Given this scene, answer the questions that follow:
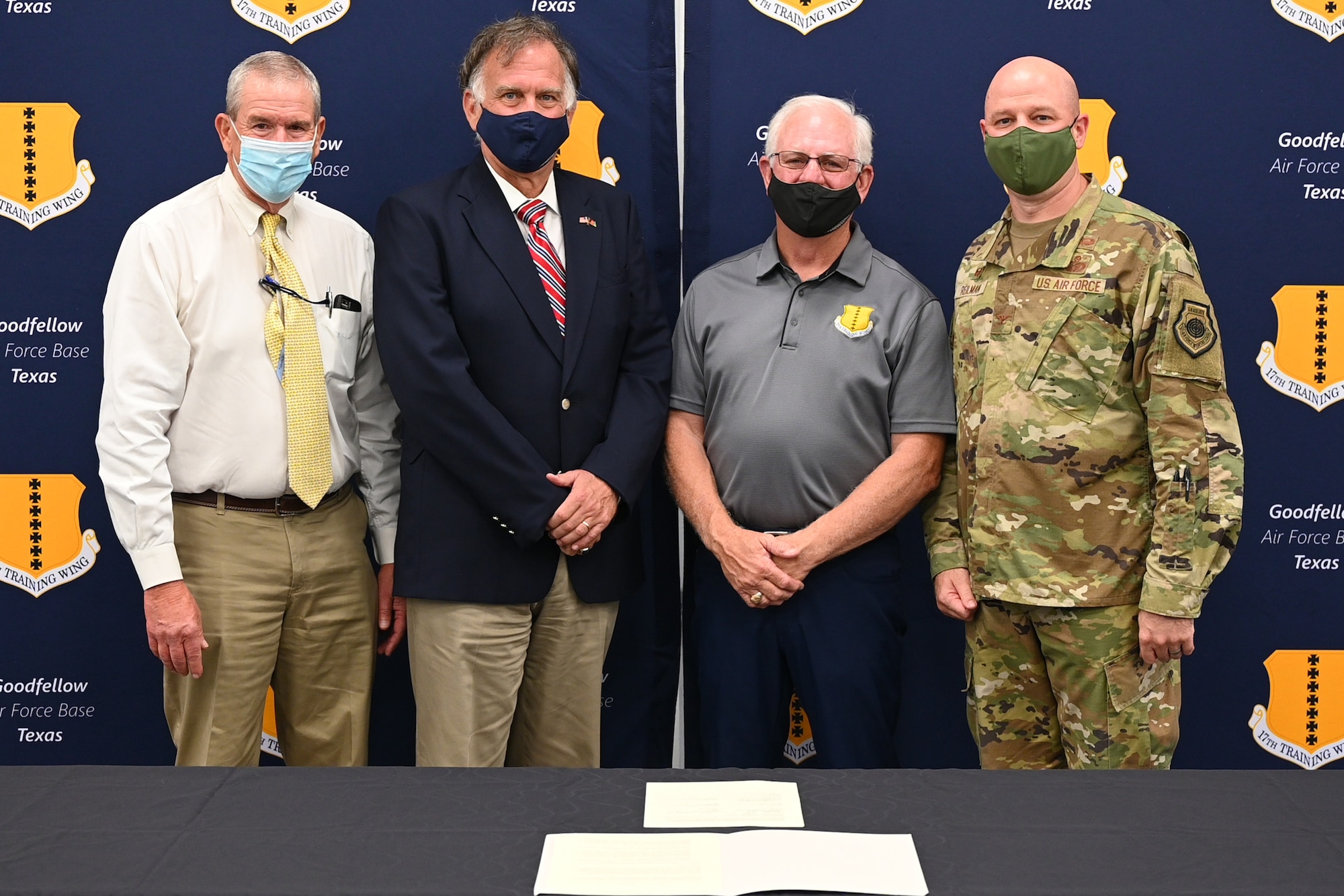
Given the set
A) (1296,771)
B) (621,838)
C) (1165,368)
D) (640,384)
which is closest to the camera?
(621,838)

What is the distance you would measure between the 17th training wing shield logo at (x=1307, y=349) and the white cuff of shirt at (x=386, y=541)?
207 cm

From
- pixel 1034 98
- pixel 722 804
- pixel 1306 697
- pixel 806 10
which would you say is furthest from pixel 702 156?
pixel 1306 697

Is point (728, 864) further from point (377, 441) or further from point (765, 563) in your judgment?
point (377, 441)

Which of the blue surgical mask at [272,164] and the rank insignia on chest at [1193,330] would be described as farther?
the blue surgical mask at [272,164]

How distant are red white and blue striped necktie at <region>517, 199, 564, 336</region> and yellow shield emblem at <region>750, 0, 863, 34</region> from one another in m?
0.81

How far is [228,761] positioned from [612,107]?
1679 millimetres

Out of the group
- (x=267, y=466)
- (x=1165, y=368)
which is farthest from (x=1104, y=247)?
(x=267, y=466)

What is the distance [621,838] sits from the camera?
1269 mm

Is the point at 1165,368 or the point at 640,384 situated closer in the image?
the point at 1165,368

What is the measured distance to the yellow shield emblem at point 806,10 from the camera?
2652mm

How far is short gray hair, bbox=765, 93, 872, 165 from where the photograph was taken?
2301 millimetres

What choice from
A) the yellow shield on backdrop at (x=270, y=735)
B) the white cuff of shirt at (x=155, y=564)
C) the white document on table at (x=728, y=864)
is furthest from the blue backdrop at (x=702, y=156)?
the white document on table at (x=728, y=864)

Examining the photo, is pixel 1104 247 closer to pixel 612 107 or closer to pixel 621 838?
pixel 612 107

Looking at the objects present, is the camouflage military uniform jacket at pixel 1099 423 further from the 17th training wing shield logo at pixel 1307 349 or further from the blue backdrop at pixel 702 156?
the 17th training wing shield logo at pixel 1307 349
